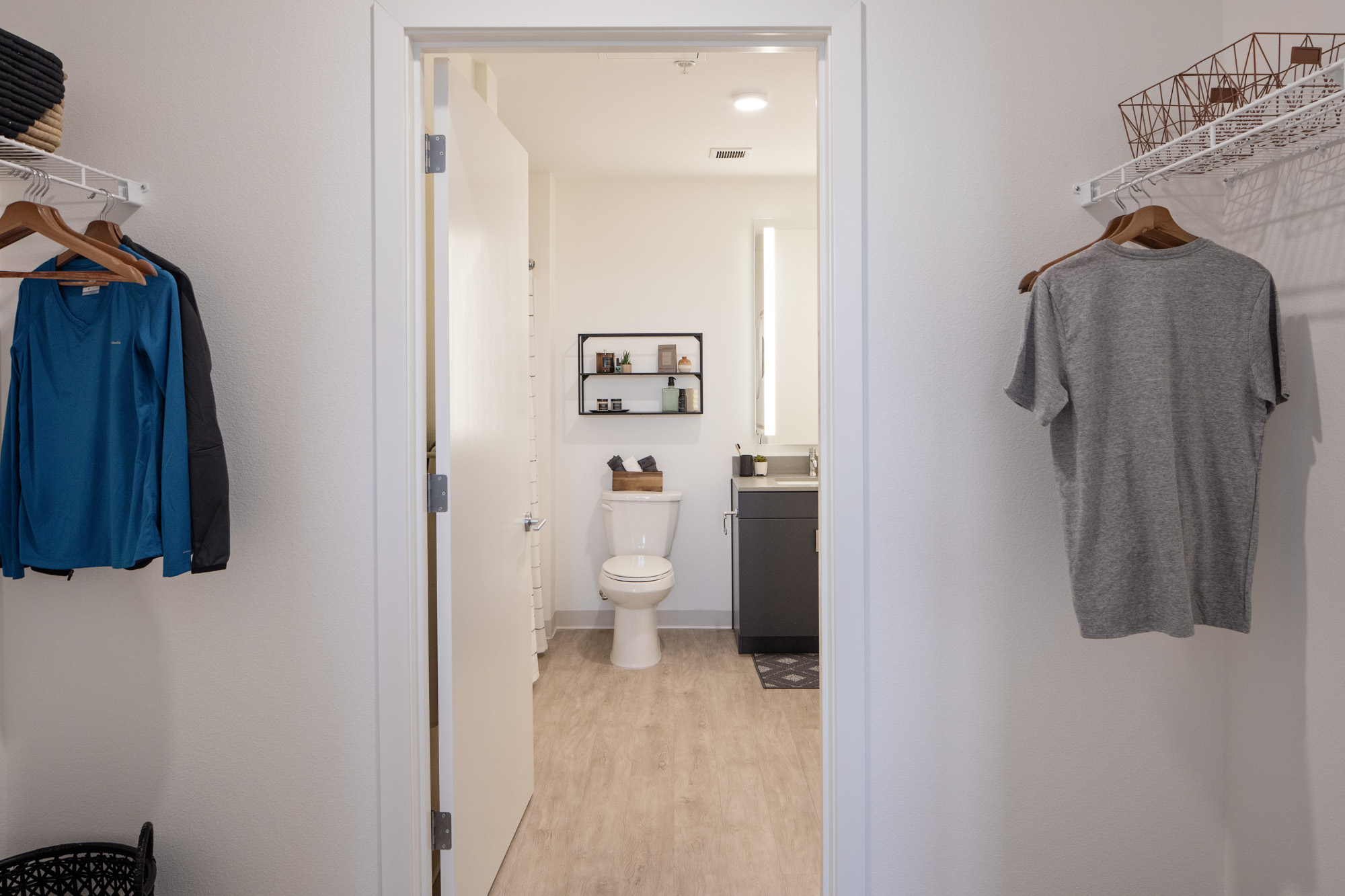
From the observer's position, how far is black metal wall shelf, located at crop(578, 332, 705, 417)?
13.1 ft

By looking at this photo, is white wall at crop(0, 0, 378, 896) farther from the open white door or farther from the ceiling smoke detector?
the ceiling smoke detector

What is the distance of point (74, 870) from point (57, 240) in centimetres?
126

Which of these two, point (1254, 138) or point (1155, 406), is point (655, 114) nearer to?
point (1254, 138)

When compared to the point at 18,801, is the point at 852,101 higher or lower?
higher

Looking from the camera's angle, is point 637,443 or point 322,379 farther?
point 637,443

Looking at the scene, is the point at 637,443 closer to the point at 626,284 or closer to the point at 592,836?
the point at 626,284

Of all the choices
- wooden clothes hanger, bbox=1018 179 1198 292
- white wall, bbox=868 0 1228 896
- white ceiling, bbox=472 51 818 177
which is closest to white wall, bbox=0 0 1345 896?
white wall, bbox=868 0 1228 896

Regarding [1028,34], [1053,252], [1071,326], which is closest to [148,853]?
[1071,326]

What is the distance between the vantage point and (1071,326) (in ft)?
4.23

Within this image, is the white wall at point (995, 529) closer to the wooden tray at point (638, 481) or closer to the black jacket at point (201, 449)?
the black jacket at point (201, 449)

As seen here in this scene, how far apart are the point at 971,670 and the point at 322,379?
1474mm

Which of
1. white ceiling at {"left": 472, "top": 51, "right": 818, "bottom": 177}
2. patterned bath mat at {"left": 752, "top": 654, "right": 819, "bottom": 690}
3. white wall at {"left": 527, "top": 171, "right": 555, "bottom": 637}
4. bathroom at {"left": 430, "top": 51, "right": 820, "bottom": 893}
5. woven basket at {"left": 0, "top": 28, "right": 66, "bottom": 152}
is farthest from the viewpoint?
white wall at {"left": 527, "top": 171, "right": 555, "bottom": 637}

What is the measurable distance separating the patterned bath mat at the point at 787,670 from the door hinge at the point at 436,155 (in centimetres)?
257

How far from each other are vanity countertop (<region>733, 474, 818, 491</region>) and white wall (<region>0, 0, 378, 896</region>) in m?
2.31
